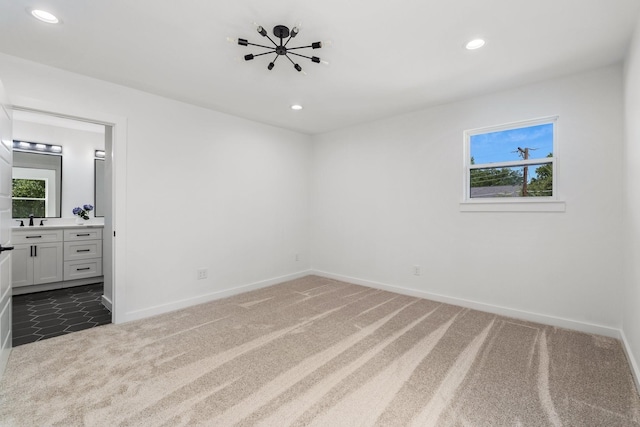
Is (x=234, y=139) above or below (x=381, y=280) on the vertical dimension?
above

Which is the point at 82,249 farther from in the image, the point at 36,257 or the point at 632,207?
the point at 632,207

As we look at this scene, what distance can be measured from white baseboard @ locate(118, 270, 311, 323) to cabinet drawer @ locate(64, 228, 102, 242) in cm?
236

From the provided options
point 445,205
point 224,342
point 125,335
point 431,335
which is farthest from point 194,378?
point 445,205

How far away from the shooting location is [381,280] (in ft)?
14.8

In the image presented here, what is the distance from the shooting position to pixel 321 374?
221 centimetres

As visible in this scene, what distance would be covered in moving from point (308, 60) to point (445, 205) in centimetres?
240

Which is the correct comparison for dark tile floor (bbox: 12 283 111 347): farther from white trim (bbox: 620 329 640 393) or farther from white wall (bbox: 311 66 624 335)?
white trim (bbox: 620 329 640 393)

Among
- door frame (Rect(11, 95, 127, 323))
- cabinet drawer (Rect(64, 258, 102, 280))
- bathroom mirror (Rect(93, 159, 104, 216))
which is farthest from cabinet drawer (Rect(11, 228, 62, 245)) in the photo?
door frame (Rect(11, 95, 127, 323))

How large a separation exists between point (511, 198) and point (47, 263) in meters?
6.25

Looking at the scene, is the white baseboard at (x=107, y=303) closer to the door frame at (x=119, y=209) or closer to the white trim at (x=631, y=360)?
the door frame at (x=119, y=209)

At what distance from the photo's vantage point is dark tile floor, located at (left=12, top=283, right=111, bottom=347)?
9.72ft

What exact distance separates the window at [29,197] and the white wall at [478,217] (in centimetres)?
439

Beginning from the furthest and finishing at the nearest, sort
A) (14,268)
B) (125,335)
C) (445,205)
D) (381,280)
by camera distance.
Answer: (381,280) → (14,268) → (445,205) → (125,335)

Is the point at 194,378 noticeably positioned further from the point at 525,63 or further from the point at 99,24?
the point at 525,63
